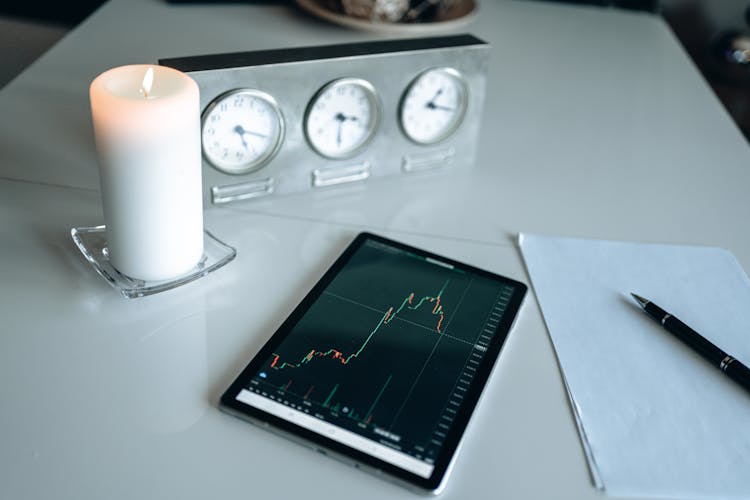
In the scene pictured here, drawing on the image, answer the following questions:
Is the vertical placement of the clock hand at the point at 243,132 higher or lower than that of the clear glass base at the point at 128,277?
higher

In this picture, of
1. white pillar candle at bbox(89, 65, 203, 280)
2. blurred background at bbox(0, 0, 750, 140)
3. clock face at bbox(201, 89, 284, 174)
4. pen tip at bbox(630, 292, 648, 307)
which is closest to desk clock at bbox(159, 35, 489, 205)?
clock face at bbox(201, 89, 284, 174)

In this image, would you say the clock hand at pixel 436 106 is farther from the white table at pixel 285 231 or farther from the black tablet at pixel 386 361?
the black tablet at pixel 386 361

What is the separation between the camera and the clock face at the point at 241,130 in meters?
0.81

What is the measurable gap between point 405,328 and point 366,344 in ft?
0.15

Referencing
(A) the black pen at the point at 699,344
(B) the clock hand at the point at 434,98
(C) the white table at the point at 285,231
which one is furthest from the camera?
(B) the clock hand at the point at 434,98

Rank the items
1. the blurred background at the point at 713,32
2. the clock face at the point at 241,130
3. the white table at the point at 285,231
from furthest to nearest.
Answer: the blurred background at the point at 713,32 < the clock face at the point at 241,130 < the white table at the point at 285,231

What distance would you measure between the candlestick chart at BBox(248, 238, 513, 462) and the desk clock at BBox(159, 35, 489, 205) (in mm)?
141

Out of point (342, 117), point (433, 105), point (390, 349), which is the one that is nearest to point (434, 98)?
point (433, 105)

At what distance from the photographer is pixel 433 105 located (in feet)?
3.06

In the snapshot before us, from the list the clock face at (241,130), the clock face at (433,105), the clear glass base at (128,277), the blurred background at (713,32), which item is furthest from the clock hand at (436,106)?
the blurred background at (713,32)

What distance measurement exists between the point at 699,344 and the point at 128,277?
541 mm

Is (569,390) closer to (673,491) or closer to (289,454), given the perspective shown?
(673,491)

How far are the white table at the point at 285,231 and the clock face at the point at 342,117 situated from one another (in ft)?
0.19

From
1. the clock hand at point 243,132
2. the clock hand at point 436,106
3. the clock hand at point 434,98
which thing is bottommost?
the clock hand at point 243,132
